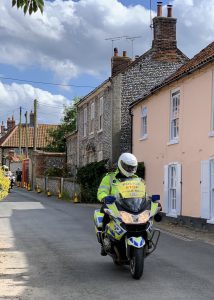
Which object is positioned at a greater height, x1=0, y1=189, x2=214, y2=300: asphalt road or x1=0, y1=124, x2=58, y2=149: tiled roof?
x1=0, y1=124, x2=58, y2=149: tiled roof

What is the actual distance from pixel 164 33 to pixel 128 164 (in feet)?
67.0

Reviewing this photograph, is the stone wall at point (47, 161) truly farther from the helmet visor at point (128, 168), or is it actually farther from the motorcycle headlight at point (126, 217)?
the motorcycle headlight at point (126, 217)

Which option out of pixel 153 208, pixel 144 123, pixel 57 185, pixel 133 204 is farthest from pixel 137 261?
pixel 57 185

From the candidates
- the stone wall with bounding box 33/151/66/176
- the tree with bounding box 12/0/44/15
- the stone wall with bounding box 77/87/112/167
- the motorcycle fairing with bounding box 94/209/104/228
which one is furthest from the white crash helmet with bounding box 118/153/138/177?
the stone wall with bounding box 33/151/66/176

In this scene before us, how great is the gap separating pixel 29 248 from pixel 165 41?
63.4 feet

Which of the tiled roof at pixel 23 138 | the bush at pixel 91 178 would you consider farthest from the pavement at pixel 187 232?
the tiled roof at pixel 23 138

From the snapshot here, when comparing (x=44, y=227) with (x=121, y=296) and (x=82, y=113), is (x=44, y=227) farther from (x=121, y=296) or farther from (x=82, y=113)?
(x=82, y=113)

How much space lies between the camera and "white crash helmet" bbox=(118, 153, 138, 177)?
8.59m

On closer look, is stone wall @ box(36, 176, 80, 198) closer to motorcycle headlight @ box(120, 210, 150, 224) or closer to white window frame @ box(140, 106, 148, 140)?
white window frame @ box(140, 106, 148, 140)

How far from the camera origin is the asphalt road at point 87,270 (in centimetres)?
713

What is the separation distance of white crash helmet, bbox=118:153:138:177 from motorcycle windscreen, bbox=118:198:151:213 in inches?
25.4

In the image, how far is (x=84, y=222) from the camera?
57.9ft

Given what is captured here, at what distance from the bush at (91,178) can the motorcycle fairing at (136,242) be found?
1993cm

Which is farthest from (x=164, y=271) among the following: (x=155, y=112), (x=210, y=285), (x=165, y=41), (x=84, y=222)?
(x=165, y=41)
